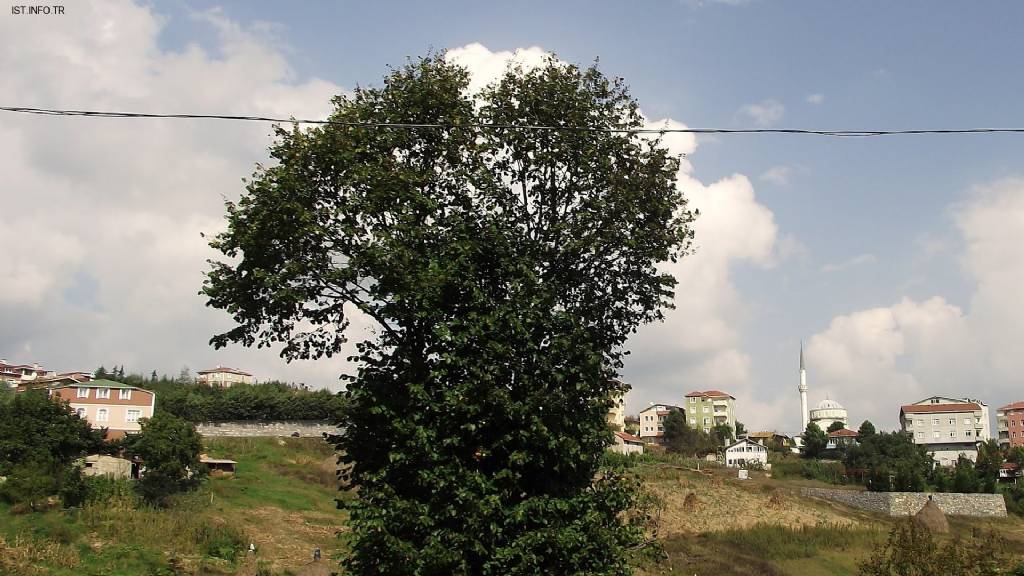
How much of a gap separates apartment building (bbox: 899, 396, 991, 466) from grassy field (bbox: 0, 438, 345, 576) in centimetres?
8921

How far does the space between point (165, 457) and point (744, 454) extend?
6521 cm

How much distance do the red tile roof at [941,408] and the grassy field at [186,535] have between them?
90128 mm

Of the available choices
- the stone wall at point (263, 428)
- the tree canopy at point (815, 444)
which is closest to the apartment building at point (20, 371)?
the stone wall at point (263, 428)

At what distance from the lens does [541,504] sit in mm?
12727

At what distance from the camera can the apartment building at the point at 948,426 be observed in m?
103

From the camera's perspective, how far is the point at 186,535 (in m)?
32.1

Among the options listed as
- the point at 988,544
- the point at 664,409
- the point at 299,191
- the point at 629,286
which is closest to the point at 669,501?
the point at 988,544

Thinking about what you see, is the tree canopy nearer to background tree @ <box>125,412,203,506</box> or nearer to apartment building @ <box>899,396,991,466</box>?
apartment building @ <box>899,396,991,466</box>

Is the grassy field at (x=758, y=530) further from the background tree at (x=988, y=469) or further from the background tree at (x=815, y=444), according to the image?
the background tree at (x=815, y=444)

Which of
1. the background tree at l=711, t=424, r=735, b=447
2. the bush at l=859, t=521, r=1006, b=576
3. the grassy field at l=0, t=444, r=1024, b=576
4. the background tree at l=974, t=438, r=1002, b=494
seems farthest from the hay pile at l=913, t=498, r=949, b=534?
the background tree at l=711, t=424, r=735, b=447

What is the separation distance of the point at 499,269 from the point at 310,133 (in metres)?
4.22

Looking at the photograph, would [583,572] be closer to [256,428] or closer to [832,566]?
[832,566]

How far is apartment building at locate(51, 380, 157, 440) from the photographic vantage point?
5541 cm

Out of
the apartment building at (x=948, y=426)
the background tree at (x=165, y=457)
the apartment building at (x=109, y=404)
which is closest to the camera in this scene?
the background tree at (x=165, y=457)
